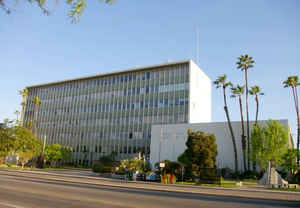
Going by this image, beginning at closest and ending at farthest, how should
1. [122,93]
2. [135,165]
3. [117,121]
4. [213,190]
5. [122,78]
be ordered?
[213,190] < [135,165] < [117,121] < [122,93] < [122,78]

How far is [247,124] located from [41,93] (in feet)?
246

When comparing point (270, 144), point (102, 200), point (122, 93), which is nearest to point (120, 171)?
point (270, 144)

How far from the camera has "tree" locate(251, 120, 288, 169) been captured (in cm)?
4588

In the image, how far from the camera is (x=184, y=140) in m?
58.7

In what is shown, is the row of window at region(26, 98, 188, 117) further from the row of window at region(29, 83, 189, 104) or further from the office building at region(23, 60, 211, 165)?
the row of window at region(29, 83, 189, 104)

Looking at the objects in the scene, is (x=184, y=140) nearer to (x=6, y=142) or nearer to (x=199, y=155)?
(x=199, y=155)

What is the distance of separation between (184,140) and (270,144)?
1757 cm

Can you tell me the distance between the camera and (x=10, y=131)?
60469mm

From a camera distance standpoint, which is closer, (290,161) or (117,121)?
(290,161)

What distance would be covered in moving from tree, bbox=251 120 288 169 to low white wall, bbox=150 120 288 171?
4845 mm

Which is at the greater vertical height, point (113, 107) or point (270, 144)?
point (113, 107)

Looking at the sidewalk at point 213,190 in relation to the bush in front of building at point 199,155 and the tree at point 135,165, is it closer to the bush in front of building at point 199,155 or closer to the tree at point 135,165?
the bush in front of building at point 199,155

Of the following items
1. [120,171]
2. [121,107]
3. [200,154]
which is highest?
[121,107]

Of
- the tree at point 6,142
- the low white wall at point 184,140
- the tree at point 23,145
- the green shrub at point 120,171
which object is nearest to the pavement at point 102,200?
the green shrub at point 120,171
